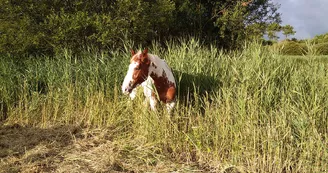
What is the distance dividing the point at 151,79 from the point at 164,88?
19 centimetres

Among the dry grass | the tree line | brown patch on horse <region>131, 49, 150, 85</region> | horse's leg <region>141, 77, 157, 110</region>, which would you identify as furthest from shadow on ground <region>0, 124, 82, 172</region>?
the tree line

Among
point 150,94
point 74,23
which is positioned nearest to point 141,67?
point 150,94

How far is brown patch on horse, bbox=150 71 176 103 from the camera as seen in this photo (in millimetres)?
3422

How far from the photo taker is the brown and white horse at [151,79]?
3.17m

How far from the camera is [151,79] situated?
11.5ft

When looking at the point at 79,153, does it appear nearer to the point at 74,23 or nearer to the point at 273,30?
the point at 74,23

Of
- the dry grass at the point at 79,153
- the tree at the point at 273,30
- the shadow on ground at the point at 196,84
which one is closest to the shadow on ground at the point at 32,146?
the dry grass at the point at 79,153

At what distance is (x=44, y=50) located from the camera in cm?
633

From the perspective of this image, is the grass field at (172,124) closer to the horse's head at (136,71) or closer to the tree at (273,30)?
the horse's head at (136,71)

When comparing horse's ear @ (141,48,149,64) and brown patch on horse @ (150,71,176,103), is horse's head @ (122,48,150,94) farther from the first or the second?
brown patch on horse @ (150,71,176,103)

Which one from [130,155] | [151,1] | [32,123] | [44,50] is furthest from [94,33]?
[130,155]

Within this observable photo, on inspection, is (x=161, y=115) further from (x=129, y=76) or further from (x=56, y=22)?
(x=56, y=22)

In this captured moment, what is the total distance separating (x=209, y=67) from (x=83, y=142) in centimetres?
229

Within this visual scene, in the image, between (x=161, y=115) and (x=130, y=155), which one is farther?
(x=161, y=115)
